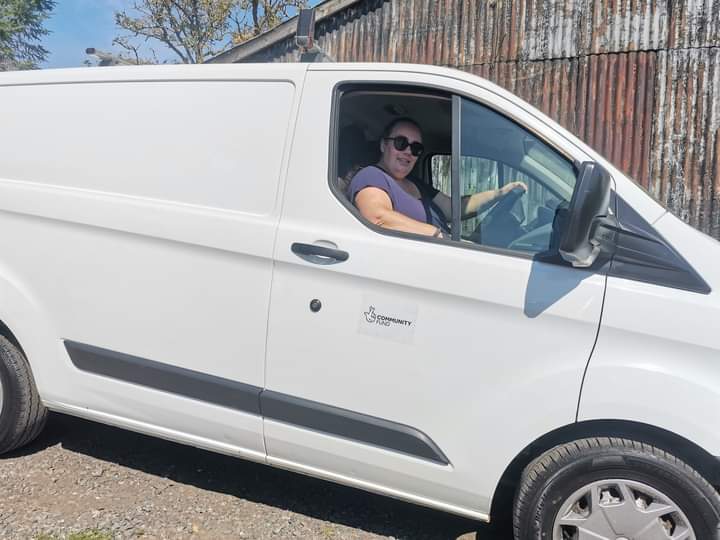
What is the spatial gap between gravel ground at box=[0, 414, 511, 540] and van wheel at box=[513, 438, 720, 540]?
61cm

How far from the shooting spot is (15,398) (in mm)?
3006

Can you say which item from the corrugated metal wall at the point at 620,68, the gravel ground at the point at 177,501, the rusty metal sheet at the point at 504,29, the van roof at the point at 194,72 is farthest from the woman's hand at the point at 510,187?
the rusty metal sheet at the point at 504,29

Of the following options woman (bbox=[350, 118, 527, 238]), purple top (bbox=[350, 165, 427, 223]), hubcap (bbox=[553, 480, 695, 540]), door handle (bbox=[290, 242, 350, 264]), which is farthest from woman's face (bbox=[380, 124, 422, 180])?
hubcap (bbox=[553, 480, 695, 540])

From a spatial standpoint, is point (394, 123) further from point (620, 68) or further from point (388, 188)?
point (620, 68)

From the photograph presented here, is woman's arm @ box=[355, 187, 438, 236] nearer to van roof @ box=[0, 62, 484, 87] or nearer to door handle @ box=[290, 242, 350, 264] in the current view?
door handle @ box=[290, 242, 350, 264]

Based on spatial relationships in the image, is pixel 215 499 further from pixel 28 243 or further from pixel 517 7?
pixel 517 7

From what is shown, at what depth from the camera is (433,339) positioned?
227 centimetres

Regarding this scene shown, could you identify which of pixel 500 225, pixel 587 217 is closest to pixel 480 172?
pixel 500 225

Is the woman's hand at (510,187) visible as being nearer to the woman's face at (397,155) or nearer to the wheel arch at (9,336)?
the woman's face at (397,155)

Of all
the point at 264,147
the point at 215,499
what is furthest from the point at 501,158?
the point at 215,499

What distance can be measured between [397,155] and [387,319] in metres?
0.97

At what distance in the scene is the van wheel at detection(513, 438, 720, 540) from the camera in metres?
2.02

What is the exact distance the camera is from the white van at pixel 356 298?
6.81 ft

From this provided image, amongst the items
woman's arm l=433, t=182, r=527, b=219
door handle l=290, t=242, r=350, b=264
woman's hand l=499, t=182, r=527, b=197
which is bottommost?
door handle l=290, t=242, r=350, b=264
